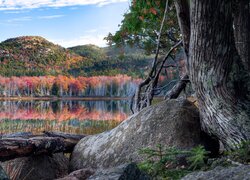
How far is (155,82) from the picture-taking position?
937cm

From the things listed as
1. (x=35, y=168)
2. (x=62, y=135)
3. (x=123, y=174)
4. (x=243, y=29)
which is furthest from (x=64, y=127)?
(x=123, y=174)

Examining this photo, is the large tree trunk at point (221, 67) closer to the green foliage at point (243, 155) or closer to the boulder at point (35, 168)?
the green foliage at point (243, 155)

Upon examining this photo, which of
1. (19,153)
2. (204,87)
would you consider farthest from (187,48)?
(19,153)

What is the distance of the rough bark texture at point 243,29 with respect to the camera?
6.59 meters

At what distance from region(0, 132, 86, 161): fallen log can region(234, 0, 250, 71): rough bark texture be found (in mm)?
3940

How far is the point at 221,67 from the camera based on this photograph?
5961 millimetres

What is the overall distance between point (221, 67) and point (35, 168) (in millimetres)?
4067

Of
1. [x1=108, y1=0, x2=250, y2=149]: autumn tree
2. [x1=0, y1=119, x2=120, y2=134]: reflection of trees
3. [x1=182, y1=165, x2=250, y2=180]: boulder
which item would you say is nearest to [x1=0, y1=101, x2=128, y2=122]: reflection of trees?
[x1=0, y1=119, x2=120, y2=134]: reflection of trees

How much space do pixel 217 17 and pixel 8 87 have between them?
443ft

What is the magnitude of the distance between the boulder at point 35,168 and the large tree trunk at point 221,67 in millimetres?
3533

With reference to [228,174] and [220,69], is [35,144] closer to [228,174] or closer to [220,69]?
[220,69]

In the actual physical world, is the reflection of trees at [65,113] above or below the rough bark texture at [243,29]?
below

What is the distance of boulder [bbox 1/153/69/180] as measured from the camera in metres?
7.66

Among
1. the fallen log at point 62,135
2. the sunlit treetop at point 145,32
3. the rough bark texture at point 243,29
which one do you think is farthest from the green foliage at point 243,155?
the sunlit treetop at point 145,32
